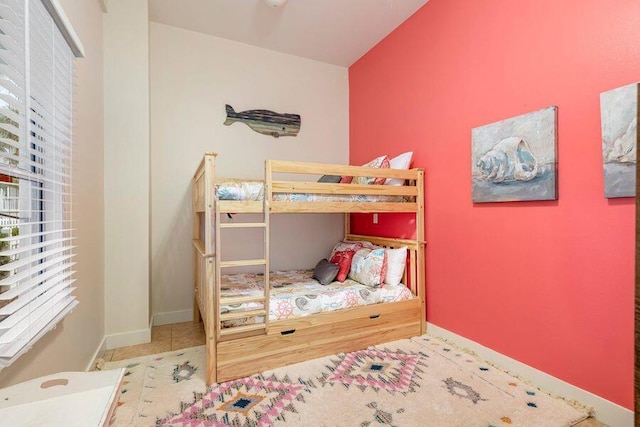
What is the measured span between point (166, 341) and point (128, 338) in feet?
0.97

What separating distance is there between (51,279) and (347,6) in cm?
306

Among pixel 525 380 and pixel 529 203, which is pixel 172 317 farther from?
pixel 529 203

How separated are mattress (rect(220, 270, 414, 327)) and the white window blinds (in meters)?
0.97

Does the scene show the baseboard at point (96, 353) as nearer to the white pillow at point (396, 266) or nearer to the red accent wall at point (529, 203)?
the white pillow at point (396, 266)

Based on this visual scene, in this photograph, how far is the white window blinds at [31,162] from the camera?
1.09 metres

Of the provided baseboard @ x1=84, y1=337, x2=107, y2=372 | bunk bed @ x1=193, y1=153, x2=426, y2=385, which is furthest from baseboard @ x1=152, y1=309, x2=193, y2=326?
bunk bed @ x1=193, y1=153, x2=426, y2=385

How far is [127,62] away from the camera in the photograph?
2.58m

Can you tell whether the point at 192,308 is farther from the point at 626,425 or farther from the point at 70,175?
the point at 626,425

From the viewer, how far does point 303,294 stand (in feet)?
7.76

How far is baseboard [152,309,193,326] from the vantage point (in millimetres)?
A: 3073

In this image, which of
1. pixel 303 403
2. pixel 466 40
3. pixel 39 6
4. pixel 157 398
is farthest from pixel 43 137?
pixel 466 40

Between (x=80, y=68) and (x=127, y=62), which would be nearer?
(x=80, y=68)

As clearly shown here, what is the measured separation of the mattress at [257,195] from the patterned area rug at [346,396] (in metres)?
1.20

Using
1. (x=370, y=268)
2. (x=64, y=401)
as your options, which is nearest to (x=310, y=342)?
(x=370, y=268)
